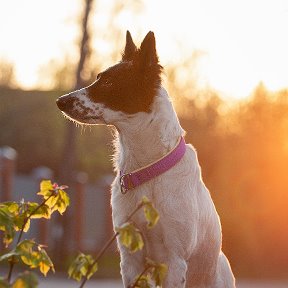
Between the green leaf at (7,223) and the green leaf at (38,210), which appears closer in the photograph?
the green leaf at (7,223)

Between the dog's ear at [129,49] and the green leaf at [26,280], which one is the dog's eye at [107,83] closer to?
the dog's ear at [129,49]

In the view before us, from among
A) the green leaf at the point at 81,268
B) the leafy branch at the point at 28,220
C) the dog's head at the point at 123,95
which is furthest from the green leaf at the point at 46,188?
the dog's head at the point at 123,95

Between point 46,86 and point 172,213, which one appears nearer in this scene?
point 172,213

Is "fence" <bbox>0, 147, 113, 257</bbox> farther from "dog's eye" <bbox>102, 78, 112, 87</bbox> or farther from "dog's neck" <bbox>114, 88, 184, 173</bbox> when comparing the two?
"dog's neck" <bbox>114, 88, 184, 173</bbox>

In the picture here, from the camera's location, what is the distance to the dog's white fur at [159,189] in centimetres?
665

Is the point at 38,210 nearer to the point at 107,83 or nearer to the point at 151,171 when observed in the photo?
the point at 151,171

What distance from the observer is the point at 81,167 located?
39.2 metres

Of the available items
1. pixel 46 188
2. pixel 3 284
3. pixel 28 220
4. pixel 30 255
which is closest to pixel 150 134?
pixel 46 188

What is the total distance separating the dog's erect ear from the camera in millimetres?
6738

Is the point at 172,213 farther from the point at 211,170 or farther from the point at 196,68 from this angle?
the point at 196,68

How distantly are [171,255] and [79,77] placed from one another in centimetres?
1632

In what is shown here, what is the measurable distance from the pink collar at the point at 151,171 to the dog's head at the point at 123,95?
1.06ft

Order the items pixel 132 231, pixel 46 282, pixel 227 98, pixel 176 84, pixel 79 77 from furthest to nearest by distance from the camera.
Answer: pixel 176 84
pixel 227 98
pixel 79 77
pixel 46 282
pixel 132 231

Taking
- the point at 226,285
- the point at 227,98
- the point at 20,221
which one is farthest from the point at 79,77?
the point at 20,221
